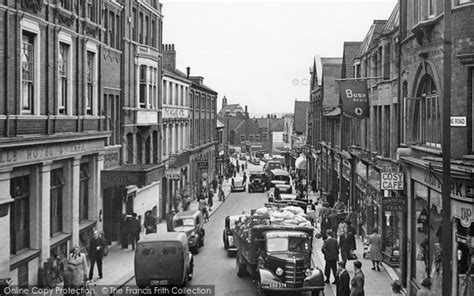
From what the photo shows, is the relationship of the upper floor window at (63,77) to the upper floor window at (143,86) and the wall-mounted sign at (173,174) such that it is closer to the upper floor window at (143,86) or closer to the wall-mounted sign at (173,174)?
the upper floor window at (143,86)

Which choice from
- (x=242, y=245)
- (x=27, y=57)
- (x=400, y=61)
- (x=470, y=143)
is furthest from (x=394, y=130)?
(x=27, y=57)

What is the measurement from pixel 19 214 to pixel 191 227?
10215 mm

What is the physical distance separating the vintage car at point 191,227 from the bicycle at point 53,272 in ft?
23.9

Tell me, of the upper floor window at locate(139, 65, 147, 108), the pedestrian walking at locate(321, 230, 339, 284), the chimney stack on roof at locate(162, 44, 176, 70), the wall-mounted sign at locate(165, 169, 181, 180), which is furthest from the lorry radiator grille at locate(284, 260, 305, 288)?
the chimney stack on roof at locate(162, 44, 176, 70)

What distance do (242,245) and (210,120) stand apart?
4805 cm

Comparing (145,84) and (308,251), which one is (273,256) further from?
(145,84)

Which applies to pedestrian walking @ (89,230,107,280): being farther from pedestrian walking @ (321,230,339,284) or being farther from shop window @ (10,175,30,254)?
pedestrian walking @ (321,230,339,284)

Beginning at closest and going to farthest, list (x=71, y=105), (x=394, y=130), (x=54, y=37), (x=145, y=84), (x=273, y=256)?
1. (x=273, y=256)
2. (x=54, y=37)
3. (x=71, y=105)
4. (x=394, y=130)
5. (x=145, y=84)

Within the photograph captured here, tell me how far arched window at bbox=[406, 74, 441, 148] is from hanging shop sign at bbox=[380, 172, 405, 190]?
1238 mm

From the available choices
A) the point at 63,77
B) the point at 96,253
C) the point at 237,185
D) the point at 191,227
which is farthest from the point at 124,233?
the point at 237,185

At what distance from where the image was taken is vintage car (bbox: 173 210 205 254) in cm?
2714

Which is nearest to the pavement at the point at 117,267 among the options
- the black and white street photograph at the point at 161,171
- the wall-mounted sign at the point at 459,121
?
the black and white street photograph at the point at 161,171

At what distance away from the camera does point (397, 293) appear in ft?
47.0

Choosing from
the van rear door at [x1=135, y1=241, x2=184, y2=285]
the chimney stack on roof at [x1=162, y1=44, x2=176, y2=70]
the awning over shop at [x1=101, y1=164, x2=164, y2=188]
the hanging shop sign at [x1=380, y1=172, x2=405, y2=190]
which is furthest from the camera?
the chimney stack on roof at [x1=162, y1=44, x2=176, y2=70]
